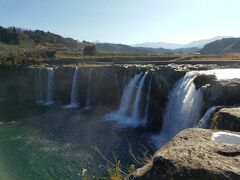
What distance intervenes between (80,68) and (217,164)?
37.8m

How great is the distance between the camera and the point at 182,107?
2361cm

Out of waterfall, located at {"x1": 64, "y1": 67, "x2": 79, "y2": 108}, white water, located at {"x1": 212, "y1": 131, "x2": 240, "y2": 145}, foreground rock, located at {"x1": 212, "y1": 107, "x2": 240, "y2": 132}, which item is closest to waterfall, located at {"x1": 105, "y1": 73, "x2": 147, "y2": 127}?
waterfall, located at {"x1": 64, "y1": 67, "x2": 79, "y2": 108}

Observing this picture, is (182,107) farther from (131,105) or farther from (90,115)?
(90,115)

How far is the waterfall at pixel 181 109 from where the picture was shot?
21516mm

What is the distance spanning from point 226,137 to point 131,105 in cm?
2637

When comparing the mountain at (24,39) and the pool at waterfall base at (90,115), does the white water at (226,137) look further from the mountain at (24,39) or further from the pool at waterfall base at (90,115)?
the mountain at (24,39)

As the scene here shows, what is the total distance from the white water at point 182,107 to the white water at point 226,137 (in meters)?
13.3

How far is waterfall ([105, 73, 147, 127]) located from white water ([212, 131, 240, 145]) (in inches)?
909

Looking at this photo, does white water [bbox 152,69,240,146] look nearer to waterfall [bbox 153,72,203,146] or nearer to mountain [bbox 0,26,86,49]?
waterfall [bbox 153,72,203,146]

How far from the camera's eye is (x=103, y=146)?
23625mm

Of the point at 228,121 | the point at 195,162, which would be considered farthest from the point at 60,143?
the point at 195,162

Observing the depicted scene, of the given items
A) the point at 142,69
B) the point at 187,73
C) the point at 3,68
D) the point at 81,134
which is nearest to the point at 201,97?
the point at 187,73

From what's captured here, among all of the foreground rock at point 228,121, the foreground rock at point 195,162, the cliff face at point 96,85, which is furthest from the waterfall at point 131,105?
the foreground rock at point 195,162

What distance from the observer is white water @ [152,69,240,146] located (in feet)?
70.5
